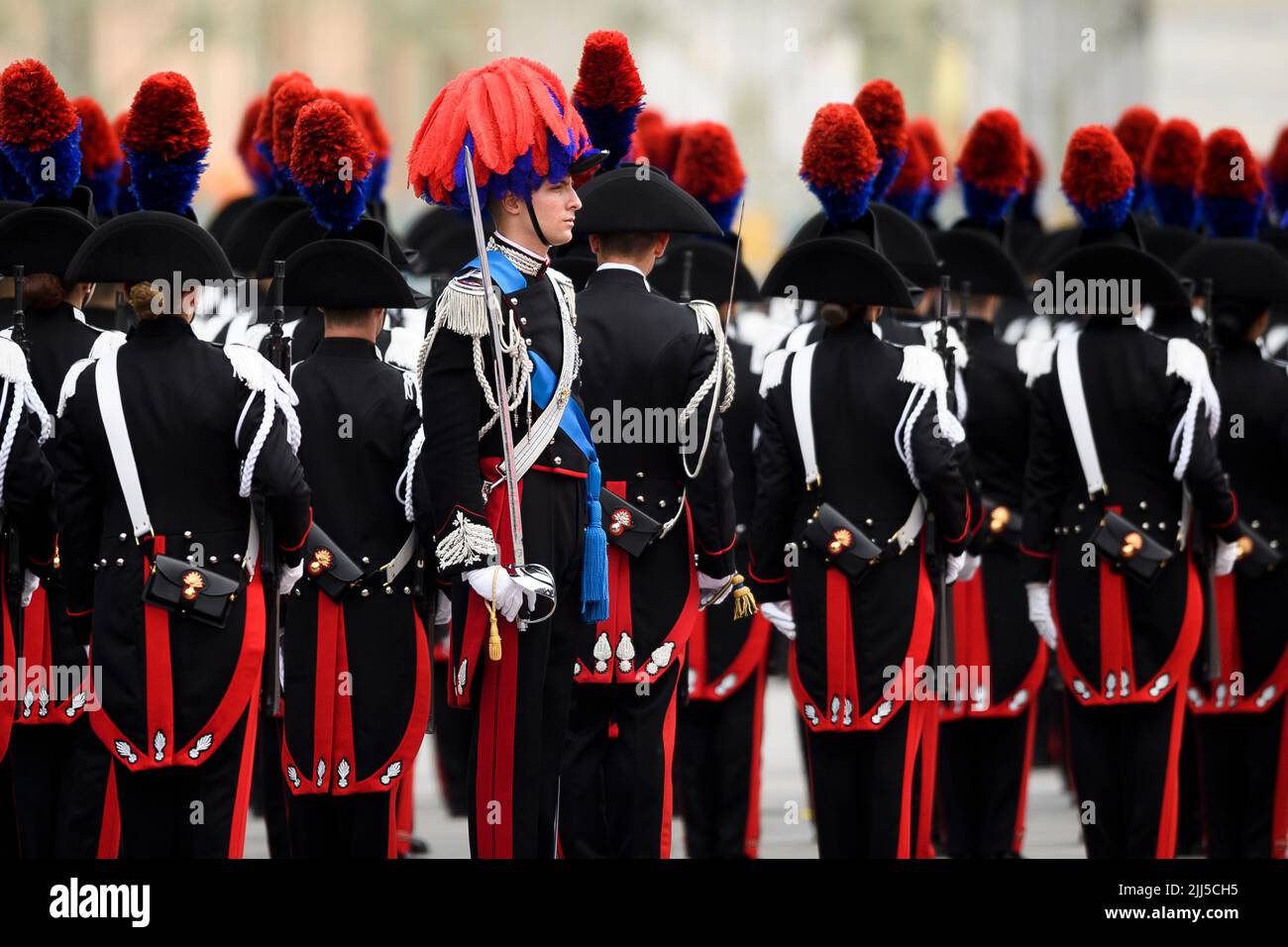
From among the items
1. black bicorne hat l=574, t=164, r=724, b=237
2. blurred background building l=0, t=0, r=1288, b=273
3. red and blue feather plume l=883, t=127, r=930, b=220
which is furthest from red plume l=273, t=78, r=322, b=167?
blurred background building l=0, t=0, r=1288, b=273

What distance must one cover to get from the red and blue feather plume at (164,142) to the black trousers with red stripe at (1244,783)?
3.90m

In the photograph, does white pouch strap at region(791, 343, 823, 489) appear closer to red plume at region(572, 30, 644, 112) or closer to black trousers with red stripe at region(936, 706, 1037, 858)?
red plume at region(572, 30, 644, 112)

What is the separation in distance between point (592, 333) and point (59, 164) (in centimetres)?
177

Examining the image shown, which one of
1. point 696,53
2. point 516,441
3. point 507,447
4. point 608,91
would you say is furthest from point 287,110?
point 696,53

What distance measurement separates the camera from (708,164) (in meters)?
9.70

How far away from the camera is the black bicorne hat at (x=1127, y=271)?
25.7 ft

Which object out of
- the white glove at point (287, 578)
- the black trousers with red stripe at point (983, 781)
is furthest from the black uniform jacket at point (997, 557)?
the white glove at point (287, 578)

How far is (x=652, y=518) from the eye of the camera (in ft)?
23.3

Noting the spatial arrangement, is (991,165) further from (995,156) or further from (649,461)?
(649,461)

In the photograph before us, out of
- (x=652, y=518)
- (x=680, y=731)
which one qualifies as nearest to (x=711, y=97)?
(x=680, y=731)

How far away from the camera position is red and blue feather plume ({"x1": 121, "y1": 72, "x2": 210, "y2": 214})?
6.71 metres

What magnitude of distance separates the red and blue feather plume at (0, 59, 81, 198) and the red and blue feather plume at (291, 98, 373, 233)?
74cm
